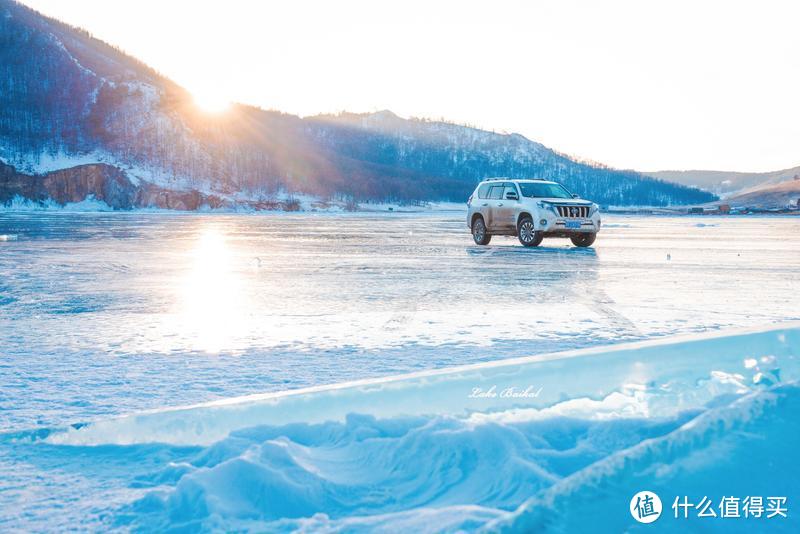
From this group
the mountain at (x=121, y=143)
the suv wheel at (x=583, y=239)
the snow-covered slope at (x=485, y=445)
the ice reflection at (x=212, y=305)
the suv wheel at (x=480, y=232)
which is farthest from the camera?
the mountain at (x=121, y=143)

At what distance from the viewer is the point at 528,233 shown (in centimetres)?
1775

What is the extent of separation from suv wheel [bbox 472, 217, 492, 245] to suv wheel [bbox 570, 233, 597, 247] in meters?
2.23

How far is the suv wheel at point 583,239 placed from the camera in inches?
703

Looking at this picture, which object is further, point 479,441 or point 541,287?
point 541,287

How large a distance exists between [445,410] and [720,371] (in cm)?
136

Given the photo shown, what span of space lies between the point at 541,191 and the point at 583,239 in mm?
Answer: 1647

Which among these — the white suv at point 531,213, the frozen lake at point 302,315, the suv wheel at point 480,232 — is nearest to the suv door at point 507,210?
the white suv at point 531,213

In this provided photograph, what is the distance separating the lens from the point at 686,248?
17.5 m

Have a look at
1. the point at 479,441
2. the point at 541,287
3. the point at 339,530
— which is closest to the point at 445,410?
the point at 479,441

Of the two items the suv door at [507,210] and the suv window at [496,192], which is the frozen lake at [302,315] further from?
the suv window at [496,192]

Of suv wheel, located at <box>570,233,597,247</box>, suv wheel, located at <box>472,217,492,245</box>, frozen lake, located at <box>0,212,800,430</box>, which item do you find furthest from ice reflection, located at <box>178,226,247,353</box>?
suv wheel, located at <box>570,233,597,247</box>

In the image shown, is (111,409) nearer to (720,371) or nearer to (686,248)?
(720,371)

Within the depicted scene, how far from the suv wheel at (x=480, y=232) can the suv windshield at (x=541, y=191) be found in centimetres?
147

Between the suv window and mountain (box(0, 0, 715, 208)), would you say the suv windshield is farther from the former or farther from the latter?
mountain (box(0, 0, 715, 208))
